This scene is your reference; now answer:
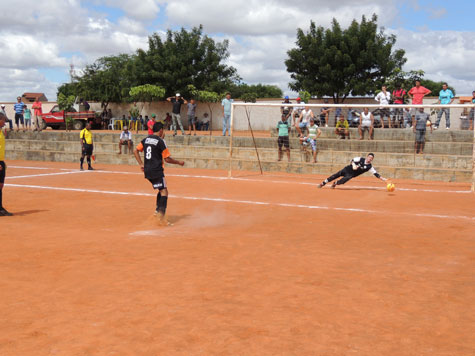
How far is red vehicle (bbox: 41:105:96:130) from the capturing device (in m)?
36.0

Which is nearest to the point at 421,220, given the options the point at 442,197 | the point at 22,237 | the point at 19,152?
the point at 442,197

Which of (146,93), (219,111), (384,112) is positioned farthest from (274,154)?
(146,93)

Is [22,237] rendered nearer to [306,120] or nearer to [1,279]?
[1,279]

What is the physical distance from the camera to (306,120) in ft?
64.2

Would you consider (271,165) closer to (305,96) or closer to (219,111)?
(305,96)

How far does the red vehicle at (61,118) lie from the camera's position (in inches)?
1416

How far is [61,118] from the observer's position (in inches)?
1421

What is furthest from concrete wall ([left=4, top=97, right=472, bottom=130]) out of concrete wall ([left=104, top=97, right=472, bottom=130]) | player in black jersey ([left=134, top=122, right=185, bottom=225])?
player in black jersey ([left=134, top=122, right=185, bottom=225])

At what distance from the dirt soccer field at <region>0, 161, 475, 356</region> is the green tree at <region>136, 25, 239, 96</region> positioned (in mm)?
29097

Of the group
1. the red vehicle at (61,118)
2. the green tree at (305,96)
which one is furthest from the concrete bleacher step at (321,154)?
the green tree at (305,96)

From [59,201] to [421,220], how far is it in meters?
7.83

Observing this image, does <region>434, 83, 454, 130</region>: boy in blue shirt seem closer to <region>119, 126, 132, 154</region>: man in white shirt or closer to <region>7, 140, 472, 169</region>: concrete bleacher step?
<region>7, 140, 472, 169</region>: concrete bleacher step

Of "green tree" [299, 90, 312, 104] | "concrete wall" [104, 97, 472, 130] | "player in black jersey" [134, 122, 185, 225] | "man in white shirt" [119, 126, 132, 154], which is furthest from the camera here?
"green tree" [299, 90, 312, 104]

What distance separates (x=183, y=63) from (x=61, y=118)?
10.0 m
